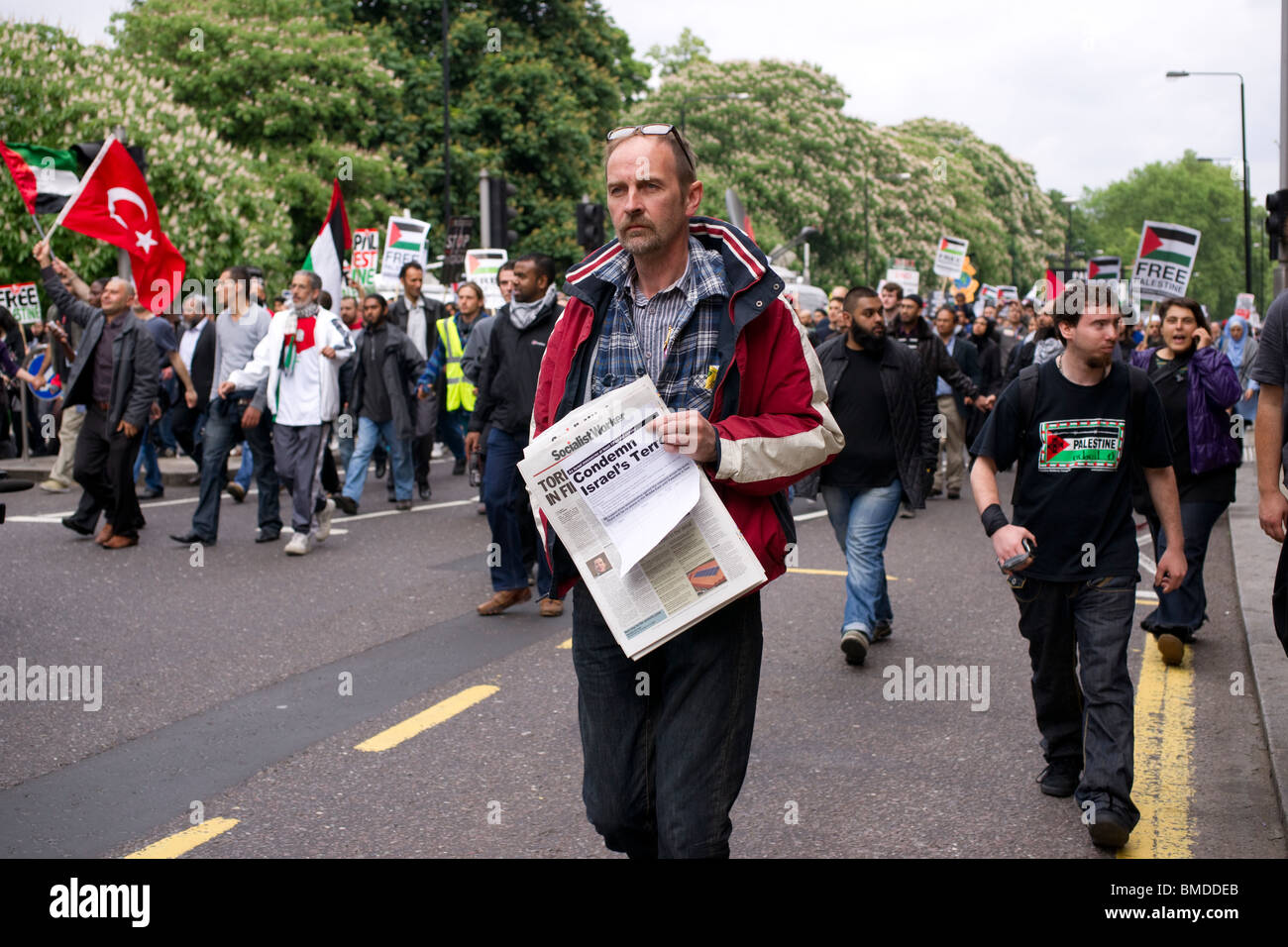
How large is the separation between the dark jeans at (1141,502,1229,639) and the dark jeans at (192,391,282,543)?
21.2 ft

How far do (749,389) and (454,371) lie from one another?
35.6ft

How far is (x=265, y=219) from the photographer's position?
2794 cm

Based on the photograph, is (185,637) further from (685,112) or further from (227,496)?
(685,112)

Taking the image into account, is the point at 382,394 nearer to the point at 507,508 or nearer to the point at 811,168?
the point at 507,508

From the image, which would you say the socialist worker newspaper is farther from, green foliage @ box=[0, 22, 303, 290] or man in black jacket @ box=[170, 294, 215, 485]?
green foliage @ box=[0, 22, 303, 290]

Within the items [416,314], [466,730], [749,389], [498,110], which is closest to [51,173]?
[416,314]

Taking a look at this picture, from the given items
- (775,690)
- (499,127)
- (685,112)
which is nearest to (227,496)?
(775,690)

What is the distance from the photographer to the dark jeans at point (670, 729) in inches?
117

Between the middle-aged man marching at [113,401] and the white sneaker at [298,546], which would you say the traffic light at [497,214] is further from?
the white sneaker at [298,546]

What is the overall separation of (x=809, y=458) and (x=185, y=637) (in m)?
5.10

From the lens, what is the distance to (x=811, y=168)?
57.5 meters

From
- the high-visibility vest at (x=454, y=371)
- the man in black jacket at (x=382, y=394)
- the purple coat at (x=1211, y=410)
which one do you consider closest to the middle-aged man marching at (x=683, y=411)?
the purple coat at (x=1211, y=410)

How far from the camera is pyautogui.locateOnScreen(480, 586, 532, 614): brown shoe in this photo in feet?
25.9

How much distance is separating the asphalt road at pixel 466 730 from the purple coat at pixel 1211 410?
3.27ft
